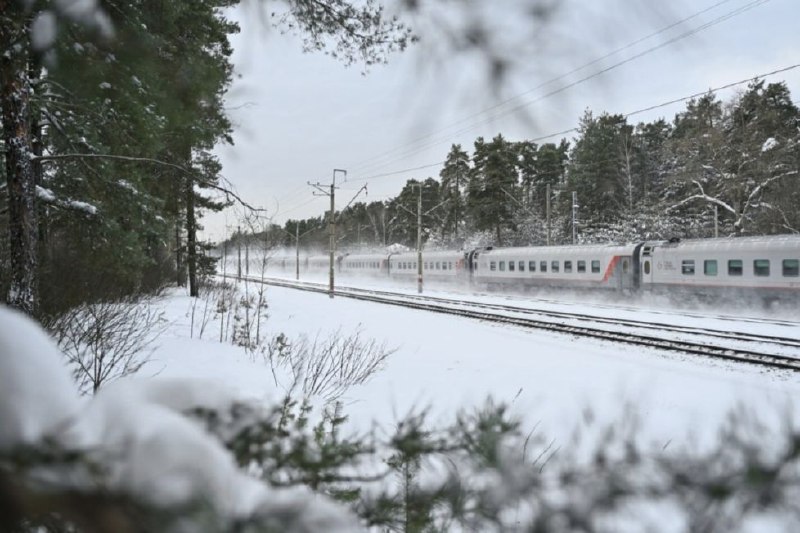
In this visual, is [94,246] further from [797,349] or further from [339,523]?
[797,349]

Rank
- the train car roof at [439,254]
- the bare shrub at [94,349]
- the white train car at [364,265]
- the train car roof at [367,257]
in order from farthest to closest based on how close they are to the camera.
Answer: the train car roof at [367,257]
the white train car at [364,265]
the train car roof at [439,254]
the bare shrub at [94,349]

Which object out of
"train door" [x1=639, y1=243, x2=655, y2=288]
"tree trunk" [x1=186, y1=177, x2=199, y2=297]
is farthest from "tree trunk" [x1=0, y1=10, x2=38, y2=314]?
"train door" [x1=639, y1=243, x2=655, y2=288]

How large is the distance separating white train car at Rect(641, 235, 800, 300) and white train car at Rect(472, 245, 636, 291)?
1214 millimetres

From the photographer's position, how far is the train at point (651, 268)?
18078 mm

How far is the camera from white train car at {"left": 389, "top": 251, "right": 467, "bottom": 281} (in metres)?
35.8

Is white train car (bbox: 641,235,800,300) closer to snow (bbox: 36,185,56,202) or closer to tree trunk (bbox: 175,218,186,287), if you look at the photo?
snow (bbox: 36,185,56,202)

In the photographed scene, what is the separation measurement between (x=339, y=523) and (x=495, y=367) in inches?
414

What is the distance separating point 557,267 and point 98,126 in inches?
967

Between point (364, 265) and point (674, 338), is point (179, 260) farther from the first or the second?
point (674, 338)

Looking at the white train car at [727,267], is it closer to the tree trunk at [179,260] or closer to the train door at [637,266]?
the train door at [637,266]

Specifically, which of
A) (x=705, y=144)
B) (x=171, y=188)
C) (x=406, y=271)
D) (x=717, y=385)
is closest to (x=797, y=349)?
(x=717, y=385)

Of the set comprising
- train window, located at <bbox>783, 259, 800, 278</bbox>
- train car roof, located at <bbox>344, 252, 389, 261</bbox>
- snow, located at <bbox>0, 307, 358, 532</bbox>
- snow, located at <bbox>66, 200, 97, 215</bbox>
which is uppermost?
snow, located at <bbox>66, 200, 97, 215</bbox>

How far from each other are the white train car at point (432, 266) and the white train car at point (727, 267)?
14662mm

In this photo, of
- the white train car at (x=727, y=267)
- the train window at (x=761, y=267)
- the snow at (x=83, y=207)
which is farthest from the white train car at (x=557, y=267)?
the snow at (x=83, y=207)
